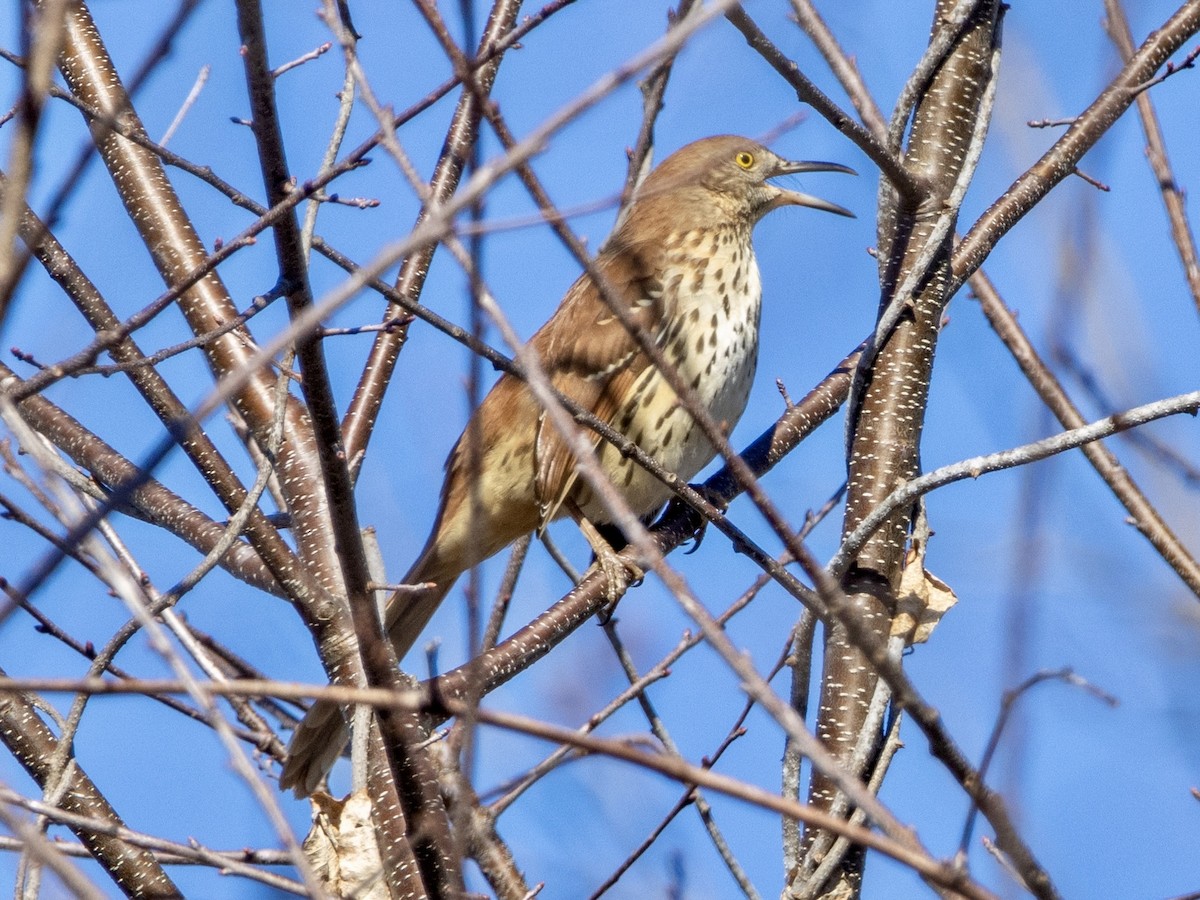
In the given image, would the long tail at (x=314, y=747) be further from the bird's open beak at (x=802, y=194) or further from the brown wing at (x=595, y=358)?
the bird's open beak at (x=802, y=194)

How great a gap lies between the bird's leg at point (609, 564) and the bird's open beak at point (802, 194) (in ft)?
4.45

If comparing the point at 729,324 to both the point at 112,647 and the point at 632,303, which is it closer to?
the point at 632,303

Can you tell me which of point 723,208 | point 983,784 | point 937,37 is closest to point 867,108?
point 937,37

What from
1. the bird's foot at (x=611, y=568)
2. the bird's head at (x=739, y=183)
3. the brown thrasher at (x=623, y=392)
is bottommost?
the bird's foot at (x=611, y=568)

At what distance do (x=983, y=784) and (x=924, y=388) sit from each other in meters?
2.14

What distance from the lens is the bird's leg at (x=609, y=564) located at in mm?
4121

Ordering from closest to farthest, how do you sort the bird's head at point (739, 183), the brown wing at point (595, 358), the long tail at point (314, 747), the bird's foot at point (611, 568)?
the long tail at point (314, 747), the bird's foot at point (611, 568), the brown wing at point (595, 358), the bird's head at point (739, 183)

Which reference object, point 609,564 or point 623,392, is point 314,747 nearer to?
point 609,564

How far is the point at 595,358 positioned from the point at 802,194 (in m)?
1.08

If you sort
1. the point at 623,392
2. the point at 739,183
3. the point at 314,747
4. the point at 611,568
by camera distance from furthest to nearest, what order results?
the point at 739,183 → the point at 623,392 → the point at 611,568 → the point at 314,747

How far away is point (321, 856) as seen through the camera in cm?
281

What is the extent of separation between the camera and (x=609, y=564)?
432 centimetres

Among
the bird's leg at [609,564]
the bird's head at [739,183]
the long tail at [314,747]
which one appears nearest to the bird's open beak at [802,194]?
the bird's head at [739,183]

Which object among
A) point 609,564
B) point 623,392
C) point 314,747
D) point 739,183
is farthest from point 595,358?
point 314,747
